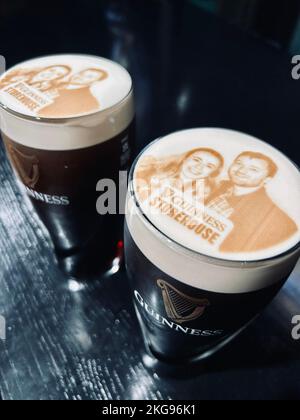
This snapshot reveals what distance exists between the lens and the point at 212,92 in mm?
1325

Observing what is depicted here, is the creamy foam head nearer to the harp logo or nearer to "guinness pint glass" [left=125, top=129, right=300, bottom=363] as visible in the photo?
"guinness pint glass" [left=125, top=129, right=300, bottom=363]

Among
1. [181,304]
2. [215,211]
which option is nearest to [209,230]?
[215,211]

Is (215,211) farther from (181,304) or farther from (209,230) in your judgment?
(181,304)

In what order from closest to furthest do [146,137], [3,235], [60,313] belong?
1. [60,313]
2. [3,235]
3. [146,137]

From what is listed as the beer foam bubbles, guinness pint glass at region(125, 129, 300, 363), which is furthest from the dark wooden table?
the beer foam bubbles

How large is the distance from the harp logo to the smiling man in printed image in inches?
4.5

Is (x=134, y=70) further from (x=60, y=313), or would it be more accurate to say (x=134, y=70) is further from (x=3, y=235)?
(x=60, y=313)

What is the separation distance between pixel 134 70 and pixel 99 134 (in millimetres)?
800

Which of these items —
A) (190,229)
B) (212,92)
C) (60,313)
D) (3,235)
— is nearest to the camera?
(190,229)

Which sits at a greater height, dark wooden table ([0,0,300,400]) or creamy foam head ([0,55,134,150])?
creamy foam head ([0,55,134,150])

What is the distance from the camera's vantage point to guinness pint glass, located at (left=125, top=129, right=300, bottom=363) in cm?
54

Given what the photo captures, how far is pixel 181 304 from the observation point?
2.00 ft
